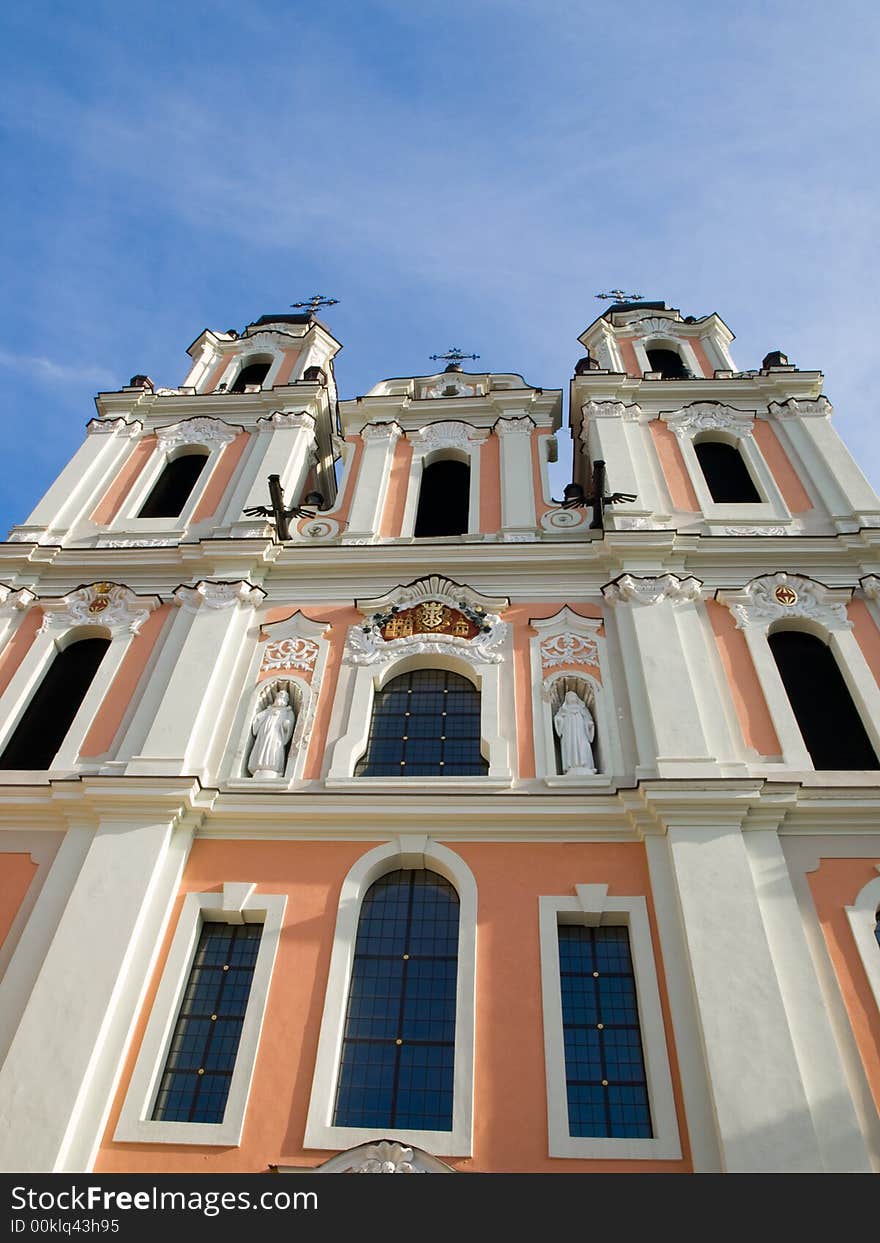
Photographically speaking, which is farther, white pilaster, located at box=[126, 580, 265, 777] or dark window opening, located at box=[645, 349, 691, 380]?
dark window opening, located at box=[645, 349, 691, 380]

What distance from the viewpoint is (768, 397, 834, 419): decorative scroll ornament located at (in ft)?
63.9

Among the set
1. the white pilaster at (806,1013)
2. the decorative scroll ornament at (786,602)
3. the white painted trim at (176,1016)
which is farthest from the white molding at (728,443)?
the white painted trim at (176,1016)

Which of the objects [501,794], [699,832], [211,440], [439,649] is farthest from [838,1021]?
[211,440]

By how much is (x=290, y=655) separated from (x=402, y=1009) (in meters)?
5.80

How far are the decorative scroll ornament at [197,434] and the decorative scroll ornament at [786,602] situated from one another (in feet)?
35.5

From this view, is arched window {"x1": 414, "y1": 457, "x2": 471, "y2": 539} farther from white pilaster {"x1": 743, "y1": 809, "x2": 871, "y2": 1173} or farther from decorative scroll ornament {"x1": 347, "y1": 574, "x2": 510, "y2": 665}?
white pilaster {"x1": 743, "y1": 809, "x2": 871, "y2": 1173}

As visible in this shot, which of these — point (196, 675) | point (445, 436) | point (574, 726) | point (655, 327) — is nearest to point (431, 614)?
point (574, 726)

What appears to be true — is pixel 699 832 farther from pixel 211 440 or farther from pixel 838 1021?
pixel 211 440

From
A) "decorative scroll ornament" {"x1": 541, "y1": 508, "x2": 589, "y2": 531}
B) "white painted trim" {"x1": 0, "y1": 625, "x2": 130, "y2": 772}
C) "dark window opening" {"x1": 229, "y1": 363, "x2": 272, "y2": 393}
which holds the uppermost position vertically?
"dark window opening" {"x1": 229, "y1": 363, "x2": 272, "y2": 393}

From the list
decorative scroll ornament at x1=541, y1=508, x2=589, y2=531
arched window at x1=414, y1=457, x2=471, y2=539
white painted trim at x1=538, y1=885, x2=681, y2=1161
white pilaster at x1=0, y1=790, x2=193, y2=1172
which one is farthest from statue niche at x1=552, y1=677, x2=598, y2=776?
arched window at x1=414, y1=457, x2=471, y2=539

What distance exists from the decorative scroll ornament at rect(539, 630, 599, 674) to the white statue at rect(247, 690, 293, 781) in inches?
144

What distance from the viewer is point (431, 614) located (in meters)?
15.0

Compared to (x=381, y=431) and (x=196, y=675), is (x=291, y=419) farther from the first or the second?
(x=196, y=675)
